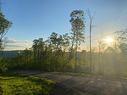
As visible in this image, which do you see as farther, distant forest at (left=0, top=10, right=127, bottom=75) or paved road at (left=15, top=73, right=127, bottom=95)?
distant forest at (left=0, top=10, right=127, bottom=75)

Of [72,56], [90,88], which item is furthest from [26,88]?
[72,56]

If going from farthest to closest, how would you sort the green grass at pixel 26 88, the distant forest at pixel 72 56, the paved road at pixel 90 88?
the distant forest at pixel 72 56, the paved road at pixel 90 88, the green grass at pixel 26 88

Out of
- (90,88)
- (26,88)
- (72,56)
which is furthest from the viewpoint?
(72,56)

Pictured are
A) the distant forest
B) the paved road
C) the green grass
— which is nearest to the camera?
the green grass

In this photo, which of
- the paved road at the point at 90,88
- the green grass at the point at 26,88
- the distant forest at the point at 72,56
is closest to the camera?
the green grass at the point at 26,88

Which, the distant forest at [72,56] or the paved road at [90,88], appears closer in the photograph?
the paved road at [90,88]

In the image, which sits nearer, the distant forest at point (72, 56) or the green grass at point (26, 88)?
the green grass at point (26, 88)

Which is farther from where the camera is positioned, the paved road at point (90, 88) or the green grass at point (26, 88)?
the paved road at point (90, 88)

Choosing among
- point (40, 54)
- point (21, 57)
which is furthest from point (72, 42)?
point (21, 57)

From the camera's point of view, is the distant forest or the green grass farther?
the distant forest

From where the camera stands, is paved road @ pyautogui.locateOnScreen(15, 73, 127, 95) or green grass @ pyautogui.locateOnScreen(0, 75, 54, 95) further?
paved road @ pyautogui.locateOnScreen(15, 73, 127, 95)

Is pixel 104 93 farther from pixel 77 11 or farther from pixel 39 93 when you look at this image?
pixel 77 11

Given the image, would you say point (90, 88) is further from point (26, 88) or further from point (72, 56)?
point (72, 56)

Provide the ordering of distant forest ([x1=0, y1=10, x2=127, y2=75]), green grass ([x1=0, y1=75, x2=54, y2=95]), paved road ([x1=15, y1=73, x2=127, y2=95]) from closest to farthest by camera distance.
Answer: green grass ([x1=0, y1=75, x2=54, y2=95]) → paved road ([x1=15, y1=73, x2=127, y2=95]) → distant forest ([x1=0, y1=10, x2=127, y2=75])
